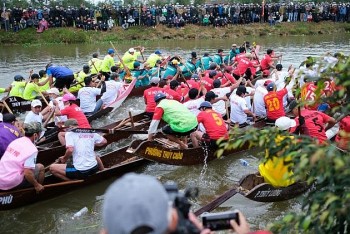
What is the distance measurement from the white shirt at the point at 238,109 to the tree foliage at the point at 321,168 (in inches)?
266

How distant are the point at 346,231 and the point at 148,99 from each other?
867cm

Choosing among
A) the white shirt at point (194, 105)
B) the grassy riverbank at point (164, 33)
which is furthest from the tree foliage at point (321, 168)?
the grassy riverbank at point (164, 33)

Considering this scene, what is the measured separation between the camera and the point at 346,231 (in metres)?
3.13

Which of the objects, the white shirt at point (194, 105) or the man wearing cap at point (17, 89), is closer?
the white shirt at point (194, 105)

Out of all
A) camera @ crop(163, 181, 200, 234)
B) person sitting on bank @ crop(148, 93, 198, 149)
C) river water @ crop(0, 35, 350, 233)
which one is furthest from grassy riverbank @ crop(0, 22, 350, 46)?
camera @ crop(163, 181, 200, 234)

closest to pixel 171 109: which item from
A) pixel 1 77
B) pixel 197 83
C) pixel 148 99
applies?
pixel 148 99

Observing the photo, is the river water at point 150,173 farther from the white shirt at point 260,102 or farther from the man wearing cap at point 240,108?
the white shirt at point 260,102

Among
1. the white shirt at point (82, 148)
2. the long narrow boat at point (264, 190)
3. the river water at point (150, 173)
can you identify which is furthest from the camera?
the white shirt at point (82, 148)

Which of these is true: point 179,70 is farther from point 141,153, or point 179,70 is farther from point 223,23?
point 223,23

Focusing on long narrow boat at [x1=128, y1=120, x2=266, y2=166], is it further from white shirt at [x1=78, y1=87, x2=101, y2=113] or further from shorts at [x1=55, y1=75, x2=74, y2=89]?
shorts at [x1=55, y1=75, x2=74, y2=89]

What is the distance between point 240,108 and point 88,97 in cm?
437

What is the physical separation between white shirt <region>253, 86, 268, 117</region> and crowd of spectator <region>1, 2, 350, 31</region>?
21941 millimetres

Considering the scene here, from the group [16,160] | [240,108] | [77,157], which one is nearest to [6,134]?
[16,160]

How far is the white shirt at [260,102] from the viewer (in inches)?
436
